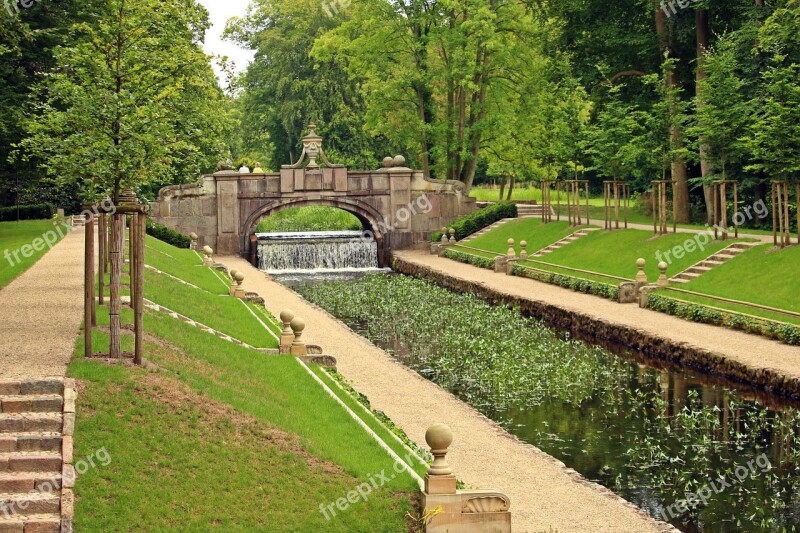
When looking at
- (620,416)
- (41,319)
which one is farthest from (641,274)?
(41,319)

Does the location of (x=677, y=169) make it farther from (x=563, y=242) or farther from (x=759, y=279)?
(x=759, y=279)

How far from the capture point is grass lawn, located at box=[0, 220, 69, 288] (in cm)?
3394

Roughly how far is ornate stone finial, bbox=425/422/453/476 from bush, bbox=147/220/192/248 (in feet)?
140

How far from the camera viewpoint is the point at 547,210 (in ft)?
189

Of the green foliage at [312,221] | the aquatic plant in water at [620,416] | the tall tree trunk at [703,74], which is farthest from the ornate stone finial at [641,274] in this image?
the green foliage at [312,221]

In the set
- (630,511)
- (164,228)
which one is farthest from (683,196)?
(630,511)

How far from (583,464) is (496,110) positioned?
45.4 metres

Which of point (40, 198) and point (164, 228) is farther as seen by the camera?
point (40, 198)

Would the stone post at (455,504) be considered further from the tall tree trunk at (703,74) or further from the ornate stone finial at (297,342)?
the tall tree trunk at (703,74)

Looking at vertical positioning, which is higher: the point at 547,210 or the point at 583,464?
the point at 547,210

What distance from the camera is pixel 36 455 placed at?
578 inches

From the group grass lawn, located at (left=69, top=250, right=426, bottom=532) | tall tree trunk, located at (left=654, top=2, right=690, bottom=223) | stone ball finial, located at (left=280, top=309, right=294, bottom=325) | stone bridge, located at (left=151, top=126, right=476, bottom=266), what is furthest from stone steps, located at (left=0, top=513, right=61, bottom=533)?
stone bridge, located at (left=151, top=126, right=476, bottom=266)

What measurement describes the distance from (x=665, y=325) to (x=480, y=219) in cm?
2967

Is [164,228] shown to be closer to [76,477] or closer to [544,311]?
[544,311]
